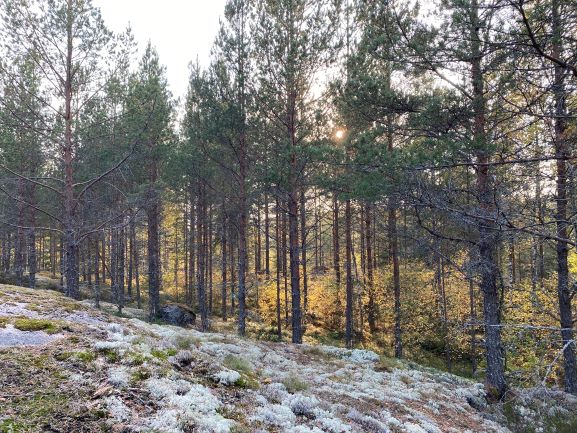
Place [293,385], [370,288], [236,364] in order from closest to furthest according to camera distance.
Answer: [293,385] → [236,364] → [370,288]

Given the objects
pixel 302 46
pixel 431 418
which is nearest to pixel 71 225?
pixel 302 46

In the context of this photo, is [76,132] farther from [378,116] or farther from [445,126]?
[445,126]

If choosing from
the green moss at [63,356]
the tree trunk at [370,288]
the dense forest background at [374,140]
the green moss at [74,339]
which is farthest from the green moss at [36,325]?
the tree trunk at [370,288]

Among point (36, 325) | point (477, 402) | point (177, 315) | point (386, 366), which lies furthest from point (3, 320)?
point (177, 315)

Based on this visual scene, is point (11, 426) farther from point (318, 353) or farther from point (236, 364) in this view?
point (318, 353)

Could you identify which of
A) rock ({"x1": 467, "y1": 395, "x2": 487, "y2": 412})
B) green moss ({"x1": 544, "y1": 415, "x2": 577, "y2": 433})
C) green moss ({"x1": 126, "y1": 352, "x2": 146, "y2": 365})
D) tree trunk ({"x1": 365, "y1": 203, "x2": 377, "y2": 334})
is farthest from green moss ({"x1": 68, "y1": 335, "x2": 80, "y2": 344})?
tree trunk ({"x1": 365, "y1": 203, "x2": 377, "y2": 334})

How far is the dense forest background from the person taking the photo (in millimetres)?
6254

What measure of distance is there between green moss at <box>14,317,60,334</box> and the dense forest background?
5.81 metres

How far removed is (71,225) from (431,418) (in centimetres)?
1123

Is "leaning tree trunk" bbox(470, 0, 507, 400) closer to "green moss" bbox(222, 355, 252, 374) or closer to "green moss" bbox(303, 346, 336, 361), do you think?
"green moss" bbox(303, 346, 336, 361)

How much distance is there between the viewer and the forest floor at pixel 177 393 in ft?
10.7

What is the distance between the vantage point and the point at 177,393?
13.2 ft

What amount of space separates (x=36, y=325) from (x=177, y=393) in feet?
8.50

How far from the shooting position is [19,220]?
2155cm
